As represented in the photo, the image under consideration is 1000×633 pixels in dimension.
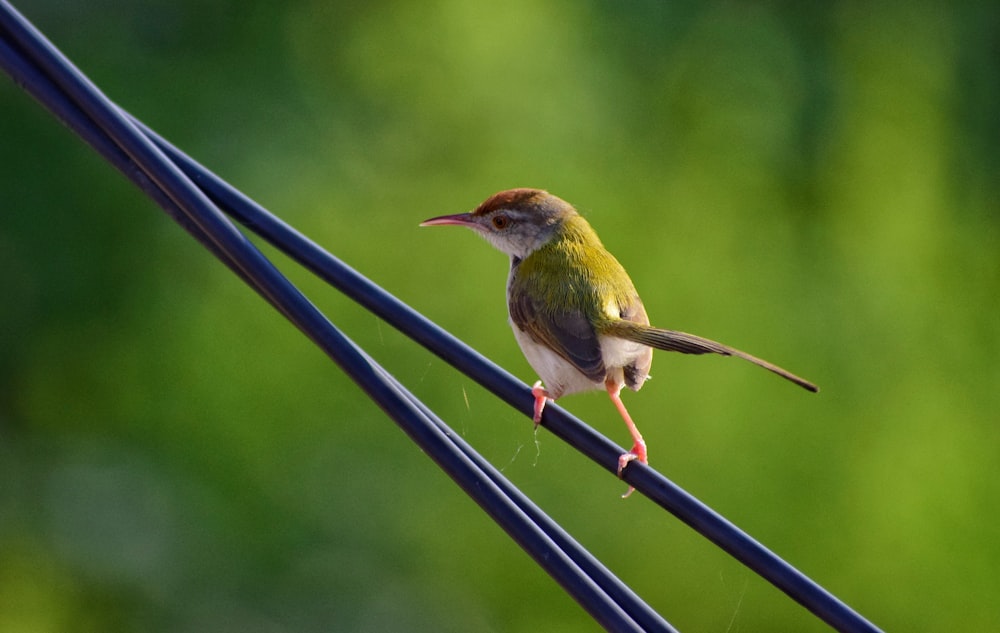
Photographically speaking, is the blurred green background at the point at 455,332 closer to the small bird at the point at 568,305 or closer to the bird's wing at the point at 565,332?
the small bird at the point at 568,305

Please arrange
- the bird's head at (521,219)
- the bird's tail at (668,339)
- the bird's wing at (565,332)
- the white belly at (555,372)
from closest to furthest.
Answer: the bird's tail at (668,339)
the bird's wing at (565,332)
the white belly at (555,372)
the bird's head at (521,219)

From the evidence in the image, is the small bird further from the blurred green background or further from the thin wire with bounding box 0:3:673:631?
the blurred green background

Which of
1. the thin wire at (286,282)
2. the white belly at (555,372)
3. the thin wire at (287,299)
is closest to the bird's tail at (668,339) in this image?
the white belly at (555,372)

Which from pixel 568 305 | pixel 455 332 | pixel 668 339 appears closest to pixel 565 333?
pixel 568 305

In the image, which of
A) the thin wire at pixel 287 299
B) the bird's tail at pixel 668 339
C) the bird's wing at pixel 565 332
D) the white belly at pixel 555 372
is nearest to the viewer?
the thin wire at pixel 287 299

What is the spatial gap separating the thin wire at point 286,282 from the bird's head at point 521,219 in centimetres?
243

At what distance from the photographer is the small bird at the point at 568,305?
4008mm

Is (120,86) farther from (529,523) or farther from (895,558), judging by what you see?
(529,523)

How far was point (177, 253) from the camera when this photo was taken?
8.22 m

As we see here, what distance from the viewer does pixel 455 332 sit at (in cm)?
768

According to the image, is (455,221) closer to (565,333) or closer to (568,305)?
(568,305)

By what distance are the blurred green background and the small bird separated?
2345 mm

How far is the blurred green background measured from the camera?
7.59 m

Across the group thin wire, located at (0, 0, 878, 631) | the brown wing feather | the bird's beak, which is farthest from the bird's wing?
thin wire, located at (0, 0, 878, 631)
